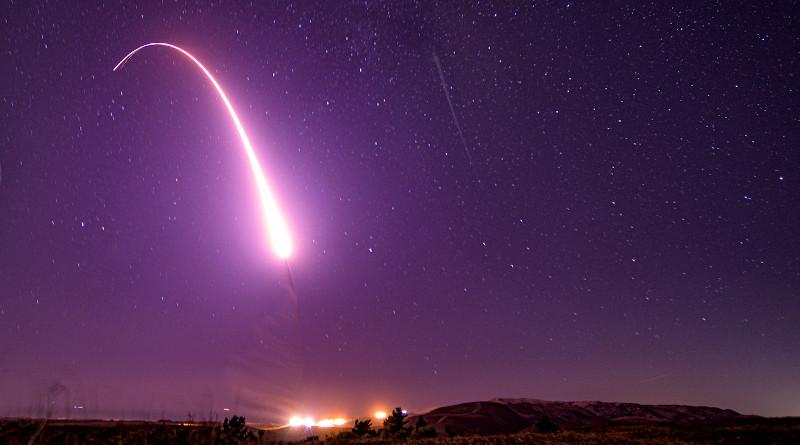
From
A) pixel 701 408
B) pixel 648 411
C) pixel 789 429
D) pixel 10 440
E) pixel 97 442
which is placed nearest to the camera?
pixel 10 440

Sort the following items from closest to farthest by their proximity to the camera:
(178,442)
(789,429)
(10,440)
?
1. (10,440)
2. (178,442)
3. (789,429)

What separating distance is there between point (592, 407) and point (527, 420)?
3937 cm

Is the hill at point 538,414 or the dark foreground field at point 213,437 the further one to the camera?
the hill at point 538,414

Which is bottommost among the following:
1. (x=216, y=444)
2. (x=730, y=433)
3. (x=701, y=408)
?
(x=701, y=408)

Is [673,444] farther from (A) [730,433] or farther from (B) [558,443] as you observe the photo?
(A) [730,433]

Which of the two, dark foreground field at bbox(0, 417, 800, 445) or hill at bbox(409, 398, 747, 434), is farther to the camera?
hill at bbox(409, 398, 747, 434)

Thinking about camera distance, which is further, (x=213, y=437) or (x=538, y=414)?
(x=538, y=414)

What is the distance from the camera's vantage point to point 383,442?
20.8 m

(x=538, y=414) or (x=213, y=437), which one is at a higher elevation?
(x=213, y=437)

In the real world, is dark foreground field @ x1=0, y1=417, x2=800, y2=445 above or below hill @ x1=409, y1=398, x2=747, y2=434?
above

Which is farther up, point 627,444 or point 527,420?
point 627,444

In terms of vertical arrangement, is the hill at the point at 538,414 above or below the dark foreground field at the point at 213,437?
below

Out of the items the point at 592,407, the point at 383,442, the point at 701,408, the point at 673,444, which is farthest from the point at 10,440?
the point at 701,408

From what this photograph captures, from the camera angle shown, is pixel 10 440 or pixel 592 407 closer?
pixel 10 440
